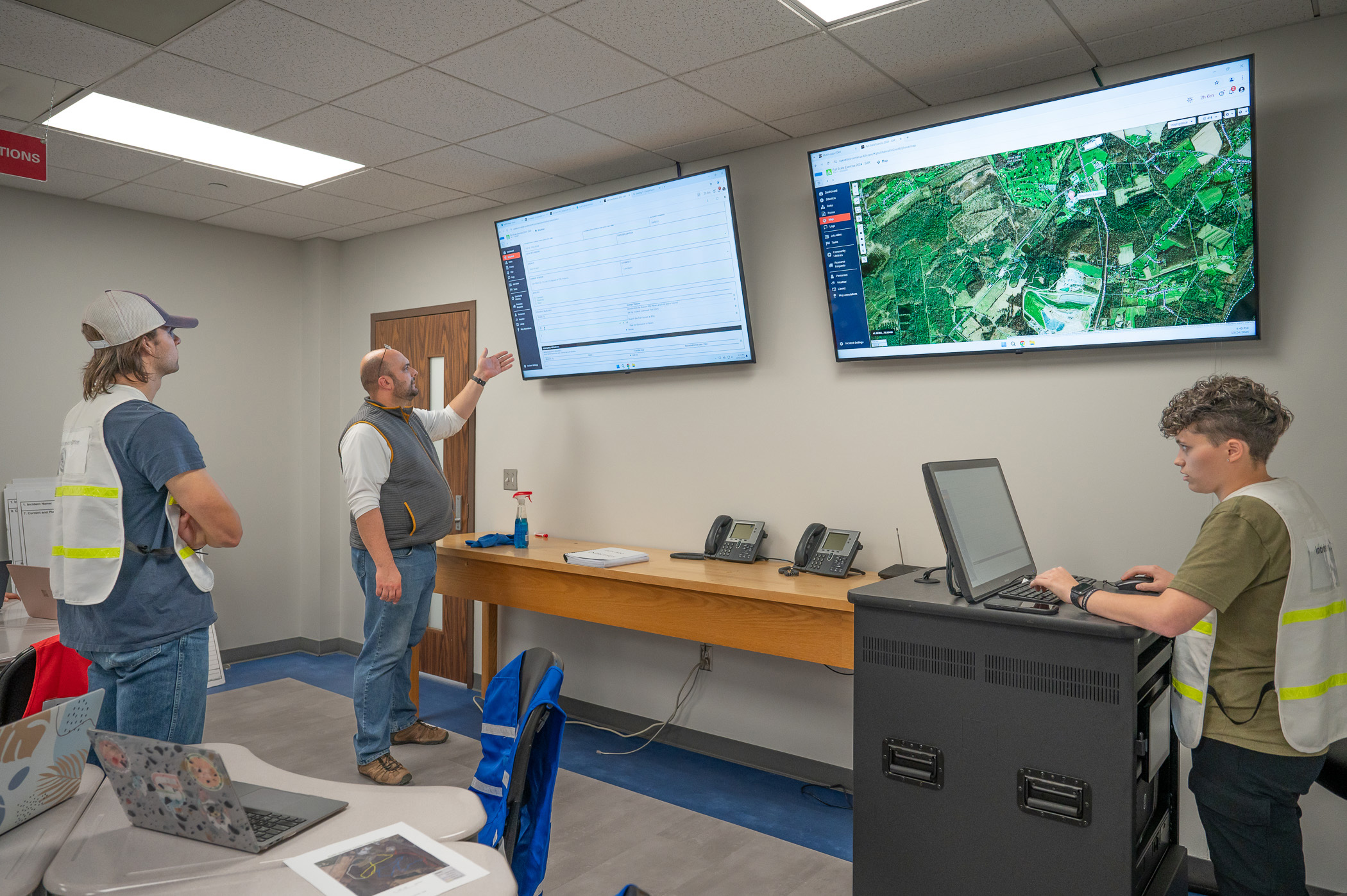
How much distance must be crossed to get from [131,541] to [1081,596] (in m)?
2.17

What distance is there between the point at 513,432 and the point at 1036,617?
10.8 feet

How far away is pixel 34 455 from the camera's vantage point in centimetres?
446

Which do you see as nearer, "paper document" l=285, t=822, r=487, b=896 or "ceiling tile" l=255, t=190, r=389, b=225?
"paper document" l=285, t=822, r=487, b=896

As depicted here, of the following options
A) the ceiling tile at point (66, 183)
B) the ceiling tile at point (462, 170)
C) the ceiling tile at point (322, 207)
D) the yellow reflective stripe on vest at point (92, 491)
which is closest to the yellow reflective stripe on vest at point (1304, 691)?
the yellow reflective stripe on vest at point (92, 491)

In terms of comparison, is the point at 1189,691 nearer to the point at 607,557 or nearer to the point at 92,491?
the point at 607,557

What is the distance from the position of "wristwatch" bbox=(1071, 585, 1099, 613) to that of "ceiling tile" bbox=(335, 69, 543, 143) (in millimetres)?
2533

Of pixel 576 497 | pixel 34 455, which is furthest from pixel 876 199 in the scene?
pixel 34 455

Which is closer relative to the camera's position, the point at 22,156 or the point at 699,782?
the point at 22,156

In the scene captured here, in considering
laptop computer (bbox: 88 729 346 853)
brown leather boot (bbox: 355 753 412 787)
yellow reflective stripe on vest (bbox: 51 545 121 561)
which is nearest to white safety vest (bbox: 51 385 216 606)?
yellow reflective stripe on vest (bbox: 51 545 121 561)

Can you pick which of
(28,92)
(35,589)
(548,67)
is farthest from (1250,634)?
(28,92)

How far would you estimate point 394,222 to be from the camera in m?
5.01

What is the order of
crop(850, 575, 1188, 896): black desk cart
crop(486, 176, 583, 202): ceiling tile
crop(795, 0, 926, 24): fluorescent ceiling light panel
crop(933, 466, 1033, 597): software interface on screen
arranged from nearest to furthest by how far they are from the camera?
crop(850, 575, 1188, 896): black desk cart, crop(933, 466, 1033, 597): software interface on screen, crop(795, 0, 926, 24): fluorescent ceiling light panel, crop(486, 176, 583, 202): ceiling tile

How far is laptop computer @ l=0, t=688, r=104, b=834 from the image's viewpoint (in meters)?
1.30

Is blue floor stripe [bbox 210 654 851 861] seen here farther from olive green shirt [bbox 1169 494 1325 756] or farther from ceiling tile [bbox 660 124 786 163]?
ceiling tile [bbox 660 124 786 163]
